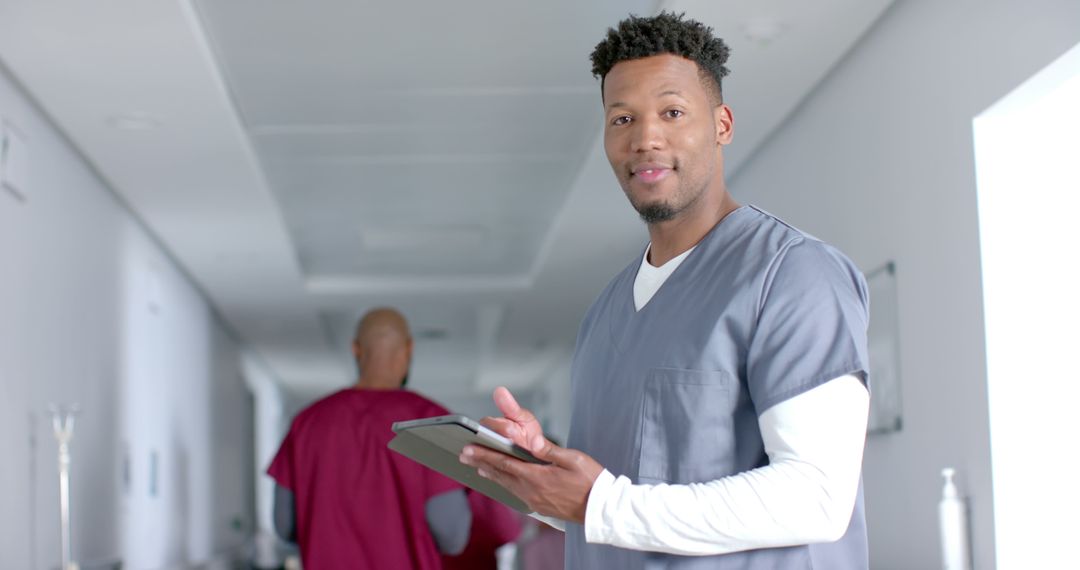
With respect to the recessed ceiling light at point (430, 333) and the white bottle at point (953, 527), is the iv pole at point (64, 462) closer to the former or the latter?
the white bottle at point (953, 527)

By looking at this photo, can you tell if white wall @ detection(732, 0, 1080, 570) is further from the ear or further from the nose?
the nose

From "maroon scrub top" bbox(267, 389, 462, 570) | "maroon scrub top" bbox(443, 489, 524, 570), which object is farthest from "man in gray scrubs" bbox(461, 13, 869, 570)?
"maroon scrub top" bbox(443, 489, 524, 570)

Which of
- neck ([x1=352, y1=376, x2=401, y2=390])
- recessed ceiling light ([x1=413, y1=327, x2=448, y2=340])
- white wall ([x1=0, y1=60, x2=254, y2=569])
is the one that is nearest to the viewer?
neck ([x1=352, y1=376, x2=401, y2=390])

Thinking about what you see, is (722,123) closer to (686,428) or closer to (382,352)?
(686,428)

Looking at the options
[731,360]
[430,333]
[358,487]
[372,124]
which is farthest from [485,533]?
[430,333]

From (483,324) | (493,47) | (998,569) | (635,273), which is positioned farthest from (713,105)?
(483,324)

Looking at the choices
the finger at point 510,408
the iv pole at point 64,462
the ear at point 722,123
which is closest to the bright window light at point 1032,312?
the ear at point 722,123

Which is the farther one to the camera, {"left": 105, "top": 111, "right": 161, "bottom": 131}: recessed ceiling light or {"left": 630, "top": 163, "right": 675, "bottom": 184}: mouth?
{"left": 105, "top": 111, "right": 161, "bottom": 131}: recessed ceiling light

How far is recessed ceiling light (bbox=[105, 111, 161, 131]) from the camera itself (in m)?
4.32

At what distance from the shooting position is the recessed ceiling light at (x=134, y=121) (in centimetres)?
432

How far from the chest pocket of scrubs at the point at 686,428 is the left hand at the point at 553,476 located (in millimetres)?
100

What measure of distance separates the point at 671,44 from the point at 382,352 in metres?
2.34

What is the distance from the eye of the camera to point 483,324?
1047 cm

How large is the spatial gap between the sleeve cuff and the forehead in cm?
45
